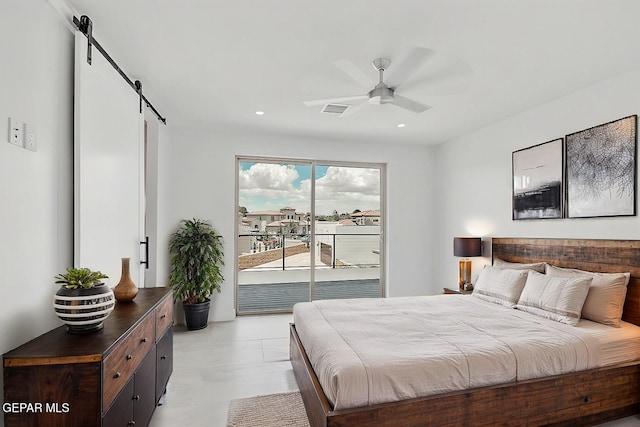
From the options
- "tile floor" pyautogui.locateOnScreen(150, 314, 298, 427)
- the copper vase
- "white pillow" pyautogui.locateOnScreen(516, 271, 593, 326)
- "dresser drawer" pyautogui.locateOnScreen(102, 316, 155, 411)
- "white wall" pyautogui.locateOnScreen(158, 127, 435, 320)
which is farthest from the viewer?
"white wall" pyautogui.locateOnScreen(158, 127, 435, 320)

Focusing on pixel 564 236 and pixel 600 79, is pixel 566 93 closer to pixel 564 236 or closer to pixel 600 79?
pixel 600 79

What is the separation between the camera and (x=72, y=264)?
201cm

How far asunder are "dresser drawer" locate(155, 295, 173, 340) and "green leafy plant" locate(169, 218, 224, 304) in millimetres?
1538

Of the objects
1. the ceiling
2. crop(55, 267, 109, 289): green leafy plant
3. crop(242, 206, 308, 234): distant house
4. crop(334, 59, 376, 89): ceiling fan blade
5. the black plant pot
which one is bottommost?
the black plant pot

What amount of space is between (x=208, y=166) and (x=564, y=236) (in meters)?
4.41

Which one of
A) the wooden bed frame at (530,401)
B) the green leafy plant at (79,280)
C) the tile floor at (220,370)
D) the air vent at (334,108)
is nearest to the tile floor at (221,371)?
the tile floor at (220,370)

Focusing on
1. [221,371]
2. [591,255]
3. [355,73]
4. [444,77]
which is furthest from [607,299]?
[221,371]

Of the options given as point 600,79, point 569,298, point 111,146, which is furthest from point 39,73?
point 600,79

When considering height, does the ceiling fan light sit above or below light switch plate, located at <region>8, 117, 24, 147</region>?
above

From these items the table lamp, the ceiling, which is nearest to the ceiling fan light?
the ceiling

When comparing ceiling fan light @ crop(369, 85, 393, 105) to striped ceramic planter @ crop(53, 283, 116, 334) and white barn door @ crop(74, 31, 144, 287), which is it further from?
striped ceramic planter @ crop(53, 283, 116, 334)
